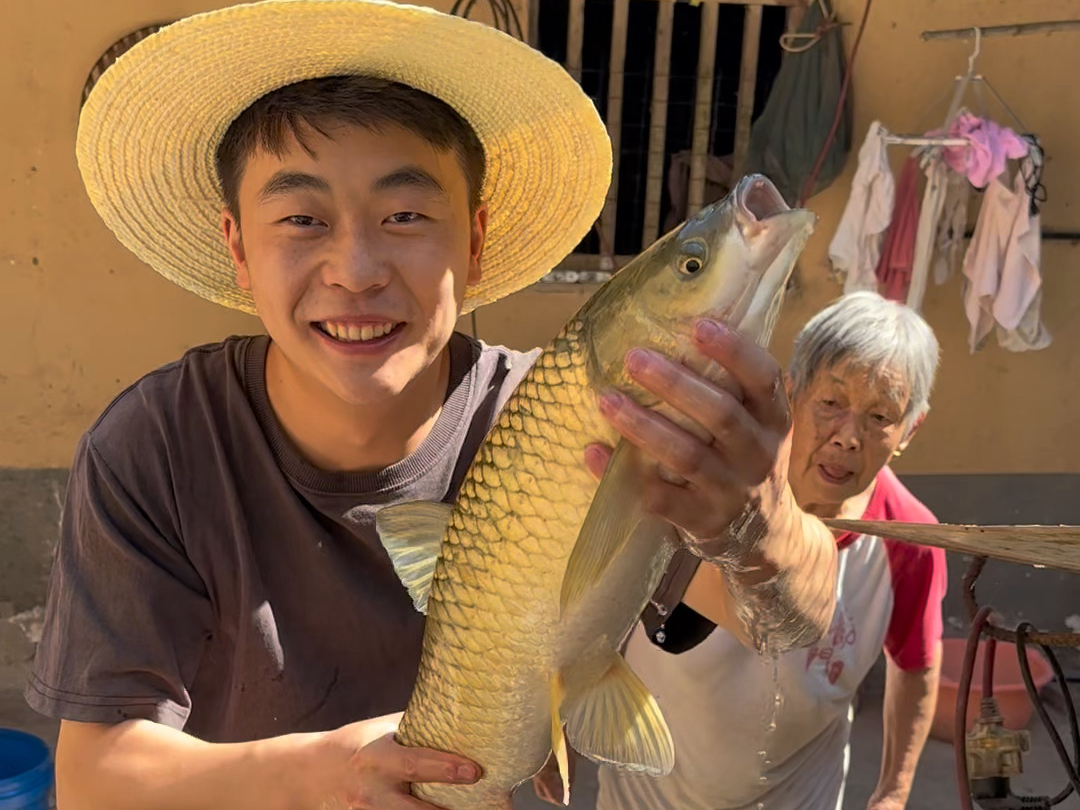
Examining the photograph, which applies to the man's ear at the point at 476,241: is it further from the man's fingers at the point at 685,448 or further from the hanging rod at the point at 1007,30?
the hanging rod at the point at 1007,30

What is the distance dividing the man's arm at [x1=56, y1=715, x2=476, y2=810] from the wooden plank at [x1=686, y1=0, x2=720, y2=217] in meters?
3.74

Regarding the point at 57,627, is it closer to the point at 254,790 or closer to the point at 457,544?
the point at 254,790

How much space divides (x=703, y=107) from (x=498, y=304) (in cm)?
128

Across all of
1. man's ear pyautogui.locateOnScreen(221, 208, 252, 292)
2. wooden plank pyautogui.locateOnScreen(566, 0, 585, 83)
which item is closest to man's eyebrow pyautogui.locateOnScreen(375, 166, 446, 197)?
man's ear pyautogui.locateOnScreen(221, 208, 252, 292)

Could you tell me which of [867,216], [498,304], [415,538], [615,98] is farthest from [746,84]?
[415,538]

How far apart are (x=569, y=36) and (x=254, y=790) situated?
150 inches

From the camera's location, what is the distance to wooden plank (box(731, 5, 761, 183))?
4.85 metres

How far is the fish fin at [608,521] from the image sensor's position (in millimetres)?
1158

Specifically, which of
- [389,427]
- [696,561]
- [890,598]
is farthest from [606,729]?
[890,598]

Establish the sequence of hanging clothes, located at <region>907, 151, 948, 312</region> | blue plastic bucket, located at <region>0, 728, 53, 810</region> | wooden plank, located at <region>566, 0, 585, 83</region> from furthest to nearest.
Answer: hanging clothes, located at <region>907, 151, 948, 312</region>, wooden plank, located at <region>566, 0, 585, 83</region>, blue plastic bucket, located at <region>0, 728, 53, 810</region>

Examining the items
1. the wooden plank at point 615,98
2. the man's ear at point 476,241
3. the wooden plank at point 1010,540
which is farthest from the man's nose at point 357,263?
the wooden plank at point 615,98

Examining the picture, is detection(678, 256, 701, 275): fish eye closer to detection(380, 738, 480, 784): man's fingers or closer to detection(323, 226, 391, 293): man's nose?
detection(323, 226, 391, 293): man's nose

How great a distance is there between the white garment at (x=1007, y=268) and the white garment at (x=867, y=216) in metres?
0.45

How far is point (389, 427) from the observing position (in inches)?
72.1
